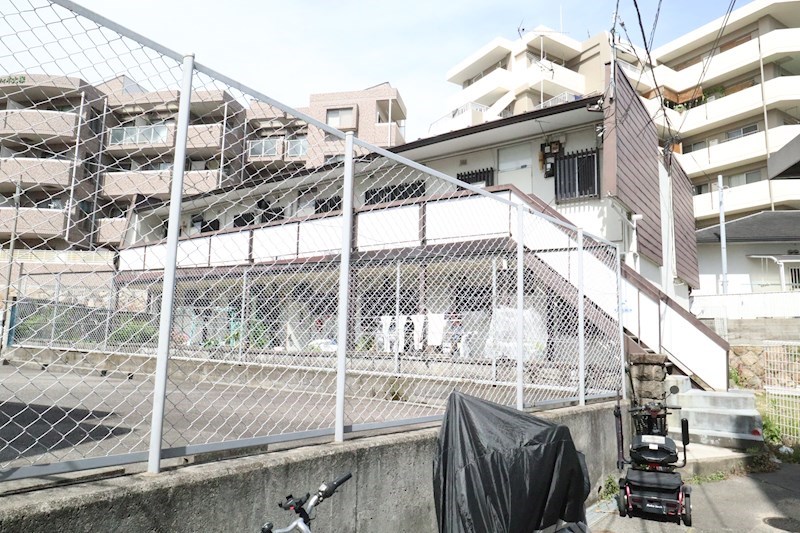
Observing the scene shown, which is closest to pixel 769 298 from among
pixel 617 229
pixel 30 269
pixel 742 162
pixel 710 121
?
pixel 617 229

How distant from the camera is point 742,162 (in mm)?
24281

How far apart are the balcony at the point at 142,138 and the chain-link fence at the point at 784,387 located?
8.29 meters

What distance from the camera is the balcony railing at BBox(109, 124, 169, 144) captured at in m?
2.05

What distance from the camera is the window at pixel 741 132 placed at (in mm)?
24875

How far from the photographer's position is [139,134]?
6.91ft

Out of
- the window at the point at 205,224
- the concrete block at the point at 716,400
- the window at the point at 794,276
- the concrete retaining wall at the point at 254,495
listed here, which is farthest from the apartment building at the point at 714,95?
the concrete retaining wall at the point at 254,495

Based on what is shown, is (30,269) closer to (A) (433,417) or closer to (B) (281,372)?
(A) (433,417)

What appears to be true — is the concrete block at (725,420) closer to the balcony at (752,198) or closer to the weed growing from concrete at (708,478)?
the weed growing from concrete at (708,478)

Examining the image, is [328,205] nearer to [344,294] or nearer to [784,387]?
[344,294]

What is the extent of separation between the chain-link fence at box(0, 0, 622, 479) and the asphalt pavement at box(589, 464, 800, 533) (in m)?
1.09

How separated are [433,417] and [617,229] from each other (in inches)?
277

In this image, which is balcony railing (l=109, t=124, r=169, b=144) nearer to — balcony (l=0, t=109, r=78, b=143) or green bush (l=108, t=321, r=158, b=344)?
balcony (l=0, t=109, r=78, b=143)

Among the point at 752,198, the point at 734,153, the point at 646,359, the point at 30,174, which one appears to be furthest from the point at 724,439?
the point at 734,153

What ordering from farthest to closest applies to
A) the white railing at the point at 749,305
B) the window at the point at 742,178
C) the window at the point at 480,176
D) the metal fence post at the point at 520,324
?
the window at the point at 742,178 < the white railing at the point at 749,305 < the window at the point at 480,176 < the metal fence post at the point at 520,324
